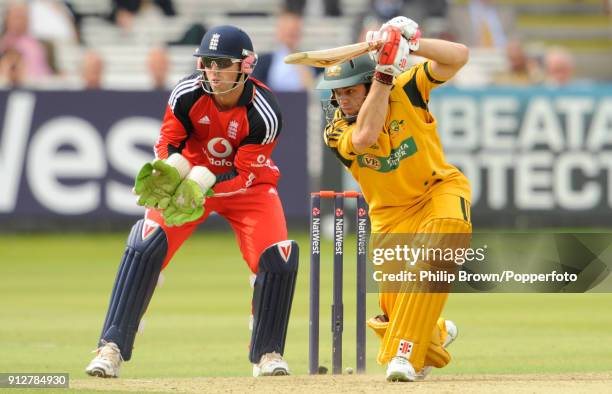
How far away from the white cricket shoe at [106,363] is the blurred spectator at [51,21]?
1127 cm

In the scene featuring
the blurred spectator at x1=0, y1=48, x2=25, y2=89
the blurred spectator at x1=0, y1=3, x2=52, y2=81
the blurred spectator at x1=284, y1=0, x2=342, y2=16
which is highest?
the blurred spectator at x1=284, y1=0, x2=342, y2=16

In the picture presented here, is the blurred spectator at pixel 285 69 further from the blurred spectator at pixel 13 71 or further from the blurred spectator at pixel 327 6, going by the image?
the blurred spectator at pixel 327 6

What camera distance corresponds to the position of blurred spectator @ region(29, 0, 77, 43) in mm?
18984

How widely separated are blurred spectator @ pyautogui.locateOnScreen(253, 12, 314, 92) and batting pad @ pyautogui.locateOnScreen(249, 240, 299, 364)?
319 inches

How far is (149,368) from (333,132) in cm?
223

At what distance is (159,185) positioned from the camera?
8125 millimetres

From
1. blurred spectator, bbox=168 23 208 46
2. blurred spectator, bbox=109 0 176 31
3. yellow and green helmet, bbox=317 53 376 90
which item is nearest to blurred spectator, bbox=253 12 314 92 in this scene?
blurred spectator, bbox=168 23 208 46

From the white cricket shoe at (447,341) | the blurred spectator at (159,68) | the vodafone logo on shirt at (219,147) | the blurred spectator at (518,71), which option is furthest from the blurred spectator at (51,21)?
the white cricket shoe at (447,341)

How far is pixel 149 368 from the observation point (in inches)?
354

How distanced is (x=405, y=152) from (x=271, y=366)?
1.58 metres

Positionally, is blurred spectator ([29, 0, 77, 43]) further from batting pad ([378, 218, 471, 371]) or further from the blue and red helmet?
batting pad ([378, 218, 471, 371])

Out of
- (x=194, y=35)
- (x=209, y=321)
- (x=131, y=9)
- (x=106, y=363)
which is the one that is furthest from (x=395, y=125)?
(x=131, y=9)

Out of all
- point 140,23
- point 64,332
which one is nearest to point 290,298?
point 64,332

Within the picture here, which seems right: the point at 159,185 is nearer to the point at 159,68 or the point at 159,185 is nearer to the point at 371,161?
the point at 371,161
